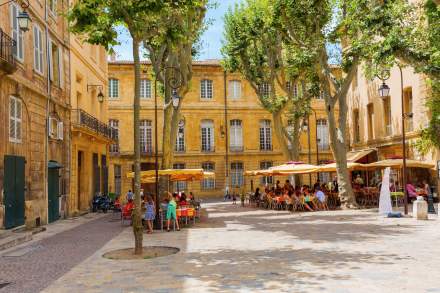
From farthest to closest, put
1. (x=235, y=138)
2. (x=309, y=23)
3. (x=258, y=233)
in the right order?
(x=235, y=138)
(x=309, y=23)
(x=258, y=233)

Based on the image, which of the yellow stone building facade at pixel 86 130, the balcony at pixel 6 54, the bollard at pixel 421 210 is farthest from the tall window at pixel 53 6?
the bollard at pixel 421 210

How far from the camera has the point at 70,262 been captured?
32.8 feet

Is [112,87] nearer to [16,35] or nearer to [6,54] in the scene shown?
[16,35]

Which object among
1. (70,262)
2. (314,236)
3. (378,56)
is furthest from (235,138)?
(70,262)

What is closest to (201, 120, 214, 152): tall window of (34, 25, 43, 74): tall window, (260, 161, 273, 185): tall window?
(260, 161, 273, 185): tall window

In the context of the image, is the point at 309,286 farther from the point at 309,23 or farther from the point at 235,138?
the point at 235,138

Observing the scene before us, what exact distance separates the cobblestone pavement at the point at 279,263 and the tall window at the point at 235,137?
2689 centimetres

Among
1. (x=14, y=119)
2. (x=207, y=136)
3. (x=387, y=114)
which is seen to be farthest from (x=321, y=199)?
(x=207, y=136)

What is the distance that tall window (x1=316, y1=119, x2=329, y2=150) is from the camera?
4306 centimetres

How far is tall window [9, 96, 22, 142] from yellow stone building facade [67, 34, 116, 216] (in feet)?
19.0

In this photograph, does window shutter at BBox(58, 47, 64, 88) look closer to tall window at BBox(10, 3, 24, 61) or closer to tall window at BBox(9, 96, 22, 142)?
tall window at BBox(10, 3, 24, 61)

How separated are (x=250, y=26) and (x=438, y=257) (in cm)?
1831

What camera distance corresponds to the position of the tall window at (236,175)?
41.2 meters

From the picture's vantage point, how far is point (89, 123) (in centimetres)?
2367
